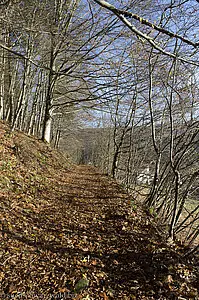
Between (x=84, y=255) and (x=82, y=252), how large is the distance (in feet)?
0.24

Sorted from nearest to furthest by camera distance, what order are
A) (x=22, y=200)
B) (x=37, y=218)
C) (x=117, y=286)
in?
1. (x=117, y=286)
2. (x=37, y=218)
3. (x=22, y=200)

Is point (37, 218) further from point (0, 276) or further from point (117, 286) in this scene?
point (117, 286)

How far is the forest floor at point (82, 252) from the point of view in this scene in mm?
2209

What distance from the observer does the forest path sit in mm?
2201

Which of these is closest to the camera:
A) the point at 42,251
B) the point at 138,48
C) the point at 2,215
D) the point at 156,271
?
the point at 156,271

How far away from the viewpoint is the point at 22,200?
4215 mm

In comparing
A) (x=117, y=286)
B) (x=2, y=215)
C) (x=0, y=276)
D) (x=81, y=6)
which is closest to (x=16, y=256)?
(x=0, y=276)

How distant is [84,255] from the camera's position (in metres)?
2.87

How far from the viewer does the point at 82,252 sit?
9.61ft

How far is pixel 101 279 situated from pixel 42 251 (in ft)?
3.12

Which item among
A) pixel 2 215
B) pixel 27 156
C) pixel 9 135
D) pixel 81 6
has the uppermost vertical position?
pixel 81 6

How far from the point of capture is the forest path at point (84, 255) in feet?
Result: 7.22

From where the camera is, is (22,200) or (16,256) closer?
(16,256)

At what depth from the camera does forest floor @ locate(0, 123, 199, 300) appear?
2.21m
